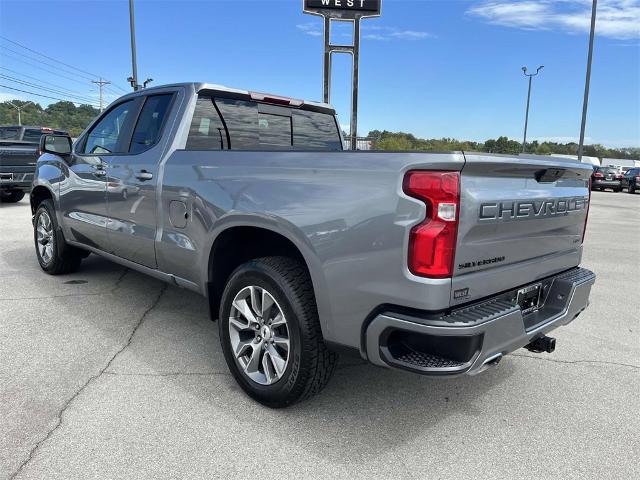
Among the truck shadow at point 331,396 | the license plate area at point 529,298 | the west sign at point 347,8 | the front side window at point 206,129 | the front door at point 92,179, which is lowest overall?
the truck shadow at point 331,396

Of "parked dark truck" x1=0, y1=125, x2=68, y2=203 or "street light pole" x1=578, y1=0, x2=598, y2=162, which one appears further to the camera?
"street light pole" x1=578, y1=0, x2=598, y2=162

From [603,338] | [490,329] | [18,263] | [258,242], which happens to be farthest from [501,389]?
[18,263]

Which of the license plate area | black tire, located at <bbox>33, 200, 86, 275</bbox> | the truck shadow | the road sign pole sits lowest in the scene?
the truck shadow

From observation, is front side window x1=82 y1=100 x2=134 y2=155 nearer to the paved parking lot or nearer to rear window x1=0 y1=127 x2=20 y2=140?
the paved parking lot

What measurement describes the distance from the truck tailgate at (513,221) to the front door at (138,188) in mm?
2334

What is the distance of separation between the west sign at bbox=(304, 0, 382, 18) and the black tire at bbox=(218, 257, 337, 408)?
11.9m

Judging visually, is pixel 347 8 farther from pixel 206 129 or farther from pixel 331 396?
pixel 331 396

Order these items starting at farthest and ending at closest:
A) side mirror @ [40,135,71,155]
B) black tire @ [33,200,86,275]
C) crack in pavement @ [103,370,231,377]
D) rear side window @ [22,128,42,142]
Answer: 1. rear side window @ [22,128,42,142]
2. black tire @ [33,200,86,275]
3. side mirror @ [40,135,71,155]
4. crack in pavement @ [103,370,231,377]

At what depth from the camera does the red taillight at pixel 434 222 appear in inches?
84.1

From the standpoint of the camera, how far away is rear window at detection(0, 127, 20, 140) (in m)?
14.7

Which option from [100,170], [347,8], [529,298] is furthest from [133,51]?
[529,298]

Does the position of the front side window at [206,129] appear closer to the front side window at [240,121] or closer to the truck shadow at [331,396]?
the front side window at [240,121]

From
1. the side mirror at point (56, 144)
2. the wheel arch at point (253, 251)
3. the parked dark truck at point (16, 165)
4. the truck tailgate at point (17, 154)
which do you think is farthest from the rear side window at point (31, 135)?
the wheel arch at point (253, 251)

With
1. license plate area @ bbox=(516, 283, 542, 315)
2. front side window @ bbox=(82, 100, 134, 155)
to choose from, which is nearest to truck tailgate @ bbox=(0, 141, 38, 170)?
front side window @ bbox=(82, 100, 134, 155)
